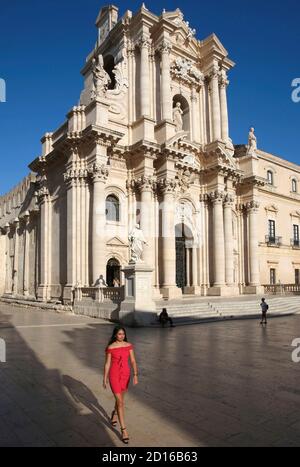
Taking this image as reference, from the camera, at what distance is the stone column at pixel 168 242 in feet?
78.8

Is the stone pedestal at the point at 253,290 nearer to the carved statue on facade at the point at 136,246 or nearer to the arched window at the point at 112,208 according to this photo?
the arched window at the point at 112,208

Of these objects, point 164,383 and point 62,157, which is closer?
point 164,383

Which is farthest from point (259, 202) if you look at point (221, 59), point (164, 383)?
point (164, 383)

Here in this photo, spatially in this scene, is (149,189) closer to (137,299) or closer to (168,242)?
(168,242)

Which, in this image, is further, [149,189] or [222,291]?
[222,291]

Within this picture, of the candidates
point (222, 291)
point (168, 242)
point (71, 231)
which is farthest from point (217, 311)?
A: point (71, 231)

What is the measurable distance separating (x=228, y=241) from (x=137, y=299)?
46.8ft

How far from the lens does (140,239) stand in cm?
1736

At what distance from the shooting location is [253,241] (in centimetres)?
3144

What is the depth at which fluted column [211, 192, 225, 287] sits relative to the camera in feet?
90.3

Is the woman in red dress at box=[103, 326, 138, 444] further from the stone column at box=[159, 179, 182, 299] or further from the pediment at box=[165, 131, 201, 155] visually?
the pediment at box=[165, 131, 201, 155]

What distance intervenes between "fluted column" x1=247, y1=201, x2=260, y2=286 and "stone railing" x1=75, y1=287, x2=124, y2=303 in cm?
1544
